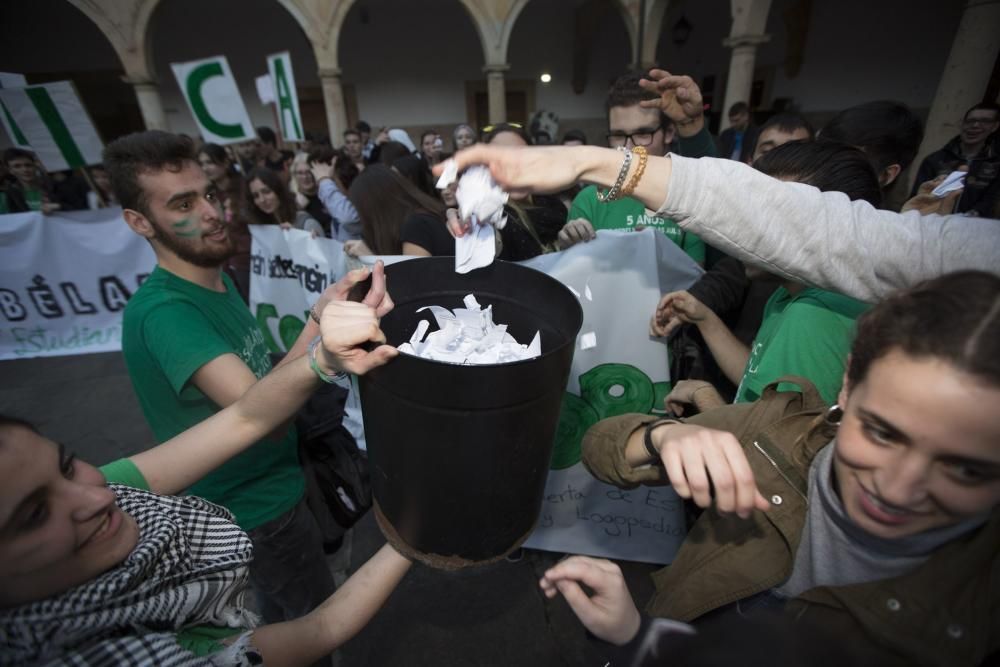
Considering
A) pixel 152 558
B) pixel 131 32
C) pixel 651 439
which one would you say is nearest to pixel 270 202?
pixel 152 558

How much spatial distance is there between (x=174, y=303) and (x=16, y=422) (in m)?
0.90

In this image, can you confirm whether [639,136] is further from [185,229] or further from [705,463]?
[185,229]

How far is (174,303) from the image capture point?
1520mm

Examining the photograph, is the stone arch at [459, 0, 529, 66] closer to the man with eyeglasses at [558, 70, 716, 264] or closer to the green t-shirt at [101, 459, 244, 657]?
the man with eyeglasses at [558, 70, 716, 264]

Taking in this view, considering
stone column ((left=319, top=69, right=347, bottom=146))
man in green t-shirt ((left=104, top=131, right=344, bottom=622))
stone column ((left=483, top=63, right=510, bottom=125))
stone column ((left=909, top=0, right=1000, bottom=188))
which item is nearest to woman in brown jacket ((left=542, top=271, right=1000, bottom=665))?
man in green t-shirt ((left=104, top=131, right=344, bottom=622))

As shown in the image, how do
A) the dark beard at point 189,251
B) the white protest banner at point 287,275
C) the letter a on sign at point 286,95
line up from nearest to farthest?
the dark beard at point 189,251 → the white protest banner at point 287,275 → the letter a on sign at point 286,95

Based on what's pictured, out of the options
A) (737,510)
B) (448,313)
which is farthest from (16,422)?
(737,510)

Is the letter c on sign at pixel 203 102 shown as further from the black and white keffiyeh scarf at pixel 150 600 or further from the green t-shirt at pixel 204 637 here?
the green t-shirt at pixel 204 637

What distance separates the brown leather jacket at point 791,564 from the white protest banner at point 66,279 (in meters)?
5.87

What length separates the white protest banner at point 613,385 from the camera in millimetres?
2031

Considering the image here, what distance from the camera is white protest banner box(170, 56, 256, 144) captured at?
4223 millimetres

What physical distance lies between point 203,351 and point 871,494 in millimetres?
1741

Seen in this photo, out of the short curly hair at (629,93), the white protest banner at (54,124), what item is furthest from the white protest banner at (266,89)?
the short curly hair at (629,93)

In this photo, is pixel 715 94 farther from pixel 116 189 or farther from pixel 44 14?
pixel 44 14
